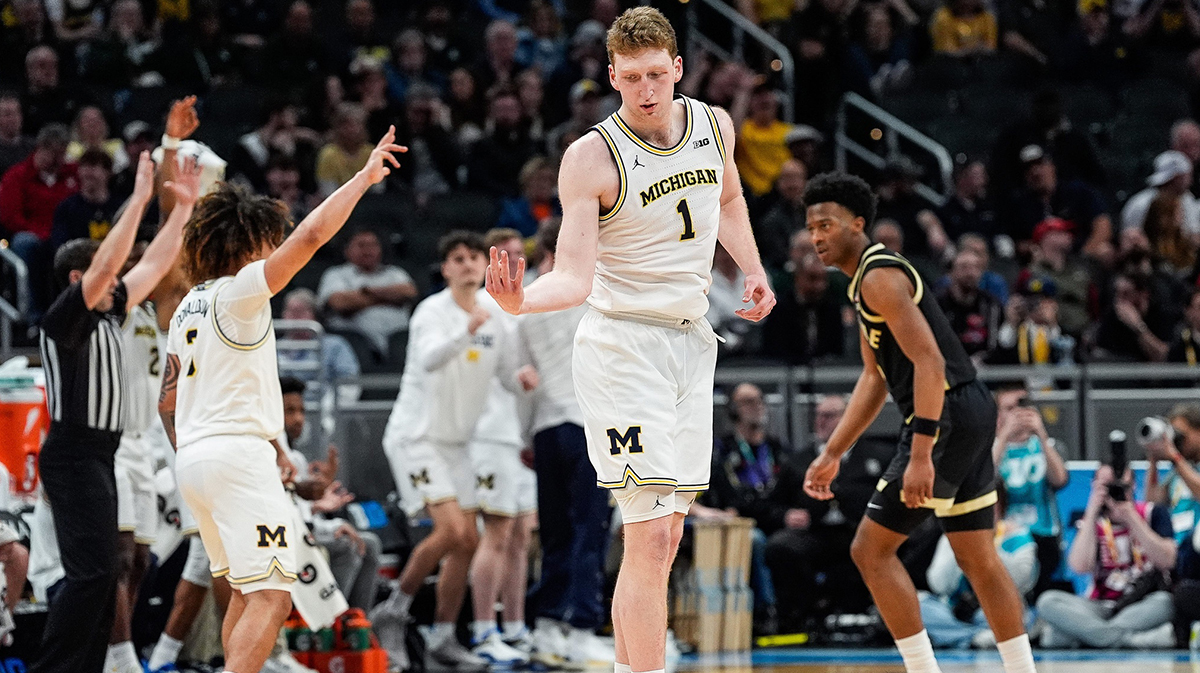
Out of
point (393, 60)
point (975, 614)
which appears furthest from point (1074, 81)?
point (975, 614)

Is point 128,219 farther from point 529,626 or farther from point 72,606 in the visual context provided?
point 529,626

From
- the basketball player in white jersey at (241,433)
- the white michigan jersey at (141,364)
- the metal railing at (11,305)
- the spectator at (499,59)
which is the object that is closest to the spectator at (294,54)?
the spectator at (499,59)

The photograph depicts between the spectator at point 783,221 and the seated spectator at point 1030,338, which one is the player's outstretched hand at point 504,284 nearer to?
the seated spectator at point 1030,338

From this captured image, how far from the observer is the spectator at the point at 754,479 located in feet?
34.7

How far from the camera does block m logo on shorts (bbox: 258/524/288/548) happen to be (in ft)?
18.9

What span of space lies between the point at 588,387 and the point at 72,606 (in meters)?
2.71

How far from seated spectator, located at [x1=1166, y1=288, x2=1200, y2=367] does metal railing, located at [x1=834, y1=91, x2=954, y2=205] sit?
369 cm

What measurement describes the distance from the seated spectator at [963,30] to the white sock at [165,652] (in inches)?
447

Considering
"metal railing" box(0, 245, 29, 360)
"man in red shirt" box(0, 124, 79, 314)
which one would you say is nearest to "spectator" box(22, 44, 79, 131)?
"man in red shirt" box(0, 124, 79, 314)

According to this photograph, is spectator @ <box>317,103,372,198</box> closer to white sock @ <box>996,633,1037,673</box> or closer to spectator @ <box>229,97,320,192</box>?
spectator @ <box>229,97,320,192</box>

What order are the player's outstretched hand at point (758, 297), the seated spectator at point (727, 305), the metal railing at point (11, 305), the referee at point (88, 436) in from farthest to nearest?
the seated spectator at point (727, 305), the metal railing at point (11, 305), the referee at point (88, 436), the player's outstretched hand at point (758, 297)

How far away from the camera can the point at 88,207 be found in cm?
1212

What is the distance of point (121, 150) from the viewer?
44.5ft

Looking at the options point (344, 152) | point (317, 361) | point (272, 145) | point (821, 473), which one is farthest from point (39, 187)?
point (821, 473)
